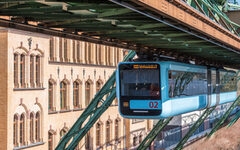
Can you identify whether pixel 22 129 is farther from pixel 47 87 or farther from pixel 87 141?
pixel 87 141

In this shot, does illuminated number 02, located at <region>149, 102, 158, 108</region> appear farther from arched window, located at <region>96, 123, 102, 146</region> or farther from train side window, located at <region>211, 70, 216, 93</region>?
arched window, located at <region>96, 123, 102, 146</region>

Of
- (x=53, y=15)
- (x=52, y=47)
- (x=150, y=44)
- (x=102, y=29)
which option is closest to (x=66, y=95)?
(x=52, y=47)

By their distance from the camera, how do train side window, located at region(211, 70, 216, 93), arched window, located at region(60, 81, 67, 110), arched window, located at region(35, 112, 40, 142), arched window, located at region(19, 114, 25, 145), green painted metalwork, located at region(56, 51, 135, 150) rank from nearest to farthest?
green painted metalwork, located at region(56, 51, 135, 150)
train side window, located at region(211, 70, 216, 93)
arched window, located at region(19, 114, 25, 145)
arched window, located at region(35, 112, 40, 142)
arched window, located at region(60, 81, 67, 110)

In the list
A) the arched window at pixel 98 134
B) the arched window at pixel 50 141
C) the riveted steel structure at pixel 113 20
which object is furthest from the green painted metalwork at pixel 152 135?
the riveted steel structure at pixel 113 20

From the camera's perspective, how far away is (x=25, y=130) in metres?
29.7

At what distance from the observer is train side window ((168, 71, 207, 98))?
20.0 metres

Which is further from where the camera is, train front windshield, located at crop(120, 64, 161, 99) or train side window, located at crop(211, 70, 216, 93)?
train side window, located at crop(211, 70, 216, 93)

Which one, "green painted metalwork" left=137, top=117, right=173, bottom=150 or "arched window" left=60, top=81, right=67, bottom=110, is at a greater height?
"arched window" left=60, top=81, right=67, bottom=110

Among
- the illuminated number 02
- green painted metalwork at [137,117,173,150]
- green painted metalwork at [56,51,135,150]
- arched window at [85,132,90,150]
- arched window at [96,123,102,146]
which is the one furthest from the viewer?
arched window at [96,123,102,146]

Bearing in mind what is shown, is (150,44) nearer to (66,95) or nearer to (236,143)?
(66,95)

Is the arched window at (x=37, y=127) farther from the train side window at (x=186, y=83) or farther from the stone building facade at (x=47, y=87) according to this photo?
the train side window at (x=186, y=83)

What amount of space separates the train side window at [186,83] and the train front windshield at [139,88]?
729mm

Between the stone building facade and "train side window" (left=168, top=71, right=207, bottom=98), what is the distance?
1114 cm

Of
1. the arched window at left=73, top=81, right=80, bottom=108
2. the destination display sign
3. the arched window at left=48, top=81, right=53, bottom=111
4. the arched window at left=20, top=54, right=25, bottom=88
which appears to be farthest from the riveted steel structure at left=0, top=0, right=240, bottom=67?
the arched window at left=73, top=81, right=80, bottom=108
